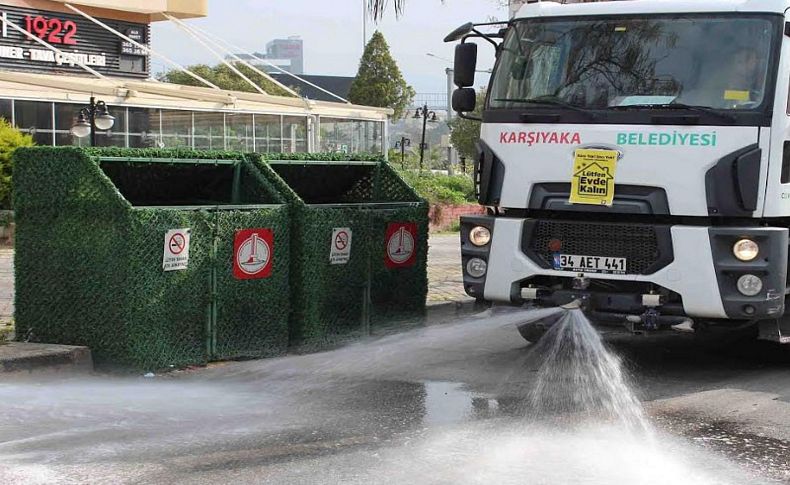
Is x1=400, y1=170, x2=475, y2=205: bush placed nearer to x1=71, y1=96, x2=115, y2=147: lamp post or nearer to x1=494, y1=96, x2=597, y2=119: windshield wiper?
x1=71, y1=96, x2=115, y2=147: lamp post

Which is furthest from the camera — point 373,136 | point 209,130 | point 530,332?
point 373,136

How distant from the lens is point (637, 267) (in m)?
7.94

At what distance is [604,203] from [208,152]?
3516 millimetres

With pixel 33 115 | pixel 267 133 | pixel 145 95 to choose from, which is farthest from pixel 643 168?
pixel 267 133

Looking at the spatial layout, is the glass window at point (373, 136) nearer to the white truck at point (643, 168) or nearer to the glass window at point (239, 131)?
the glass window at point (239, 131)

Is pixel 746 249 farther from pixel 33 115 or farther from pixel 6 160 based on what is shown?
pixel 33 115

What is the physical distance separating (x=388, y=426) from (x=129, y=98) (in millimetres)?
22480

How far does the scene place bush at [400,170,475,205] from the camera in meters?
25.9

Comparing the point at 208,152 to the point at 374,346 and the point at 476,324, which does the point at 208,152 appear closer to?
the point at 374,346

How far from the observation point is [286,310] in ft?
30.7

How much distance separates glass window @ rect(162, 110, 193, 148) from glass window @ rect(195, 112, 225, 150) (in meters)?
0.26

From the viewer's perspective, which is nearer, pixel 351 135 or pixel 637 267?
pixel 637 267

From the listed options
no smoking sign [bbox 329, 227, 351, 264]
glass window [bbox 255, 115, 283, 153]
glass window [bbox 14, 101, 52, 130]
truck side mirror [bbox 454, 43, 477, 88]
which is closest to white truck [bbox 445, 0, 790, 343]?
truck side mirror [bbox 454, 43, 477, 88]

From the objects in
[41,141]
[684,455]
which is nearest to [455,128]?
[41,141]
